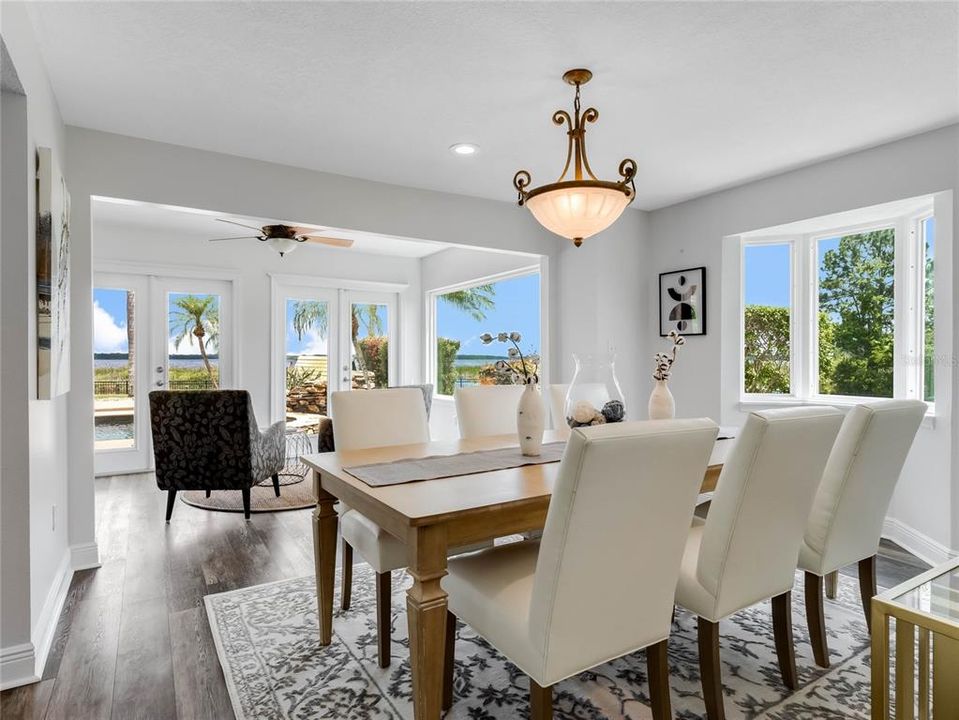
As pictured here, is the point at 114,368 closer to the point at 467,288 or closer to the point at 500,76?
the point at 467,288

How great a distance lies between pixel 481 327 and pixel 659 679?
4.69 m

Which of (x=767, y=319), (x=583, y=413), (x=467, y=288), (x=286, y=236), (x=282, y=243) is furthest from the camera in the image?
(x=467, y=288)

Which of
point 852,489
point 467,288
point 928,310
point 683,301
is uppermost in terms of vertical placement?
point 467,288

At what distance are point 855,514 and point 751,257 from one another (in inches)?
107

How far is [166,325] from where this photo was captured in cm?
557

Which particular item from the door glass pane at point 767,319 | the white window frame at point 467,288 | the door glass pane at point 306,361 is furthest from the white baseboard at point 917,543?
the door glass pane at point 306,361

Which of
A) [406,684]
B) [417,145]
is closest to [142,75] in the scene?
[417,145]

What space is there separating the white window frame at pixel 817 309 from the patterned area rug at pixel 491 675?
1.74 metres

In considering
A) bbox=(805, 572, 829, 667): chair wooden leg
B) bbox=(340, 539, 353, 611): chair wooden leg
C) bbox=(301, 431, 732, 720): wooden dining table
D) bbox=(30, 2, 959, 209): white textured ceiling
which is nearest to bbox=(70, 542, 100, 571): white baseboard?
bbox=(340, 539, 353, 611): chair wooden leg

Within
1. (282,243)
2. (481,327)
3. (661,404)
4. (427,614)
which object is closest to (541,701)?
(427,614)

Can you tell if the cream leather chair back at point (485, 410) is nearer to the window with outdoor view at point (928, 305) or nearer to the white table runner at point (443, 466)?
the white table runner at point (443, 466)

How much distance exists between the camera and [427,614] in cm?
144

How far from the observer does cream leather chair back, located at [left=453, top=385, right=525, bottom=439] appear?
2.91 m

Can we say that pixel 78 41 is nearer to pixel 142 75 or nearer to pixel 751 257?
pixel 142 75
